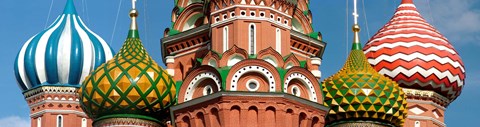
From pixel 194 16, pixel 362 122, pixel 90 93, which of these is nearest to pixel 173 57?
pixel 194 16

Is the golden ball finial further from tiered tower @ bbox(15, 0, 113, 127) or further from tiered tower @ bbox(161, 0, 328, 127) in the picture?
tiered tower @ bbox(15, 0, 113, 127)

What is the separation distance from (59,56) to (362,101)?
957 centimetres

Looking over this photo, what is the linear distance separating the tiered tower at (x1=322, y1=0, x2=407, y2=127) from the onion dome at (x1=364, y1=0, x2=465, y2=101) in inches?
145

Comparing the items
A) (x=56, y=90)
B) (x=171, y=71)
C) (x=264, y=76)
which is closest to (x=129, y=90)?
(x=171, y=71)

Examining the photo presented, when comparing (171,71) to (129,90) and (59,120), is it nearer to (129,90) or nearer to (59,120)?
(129,90)

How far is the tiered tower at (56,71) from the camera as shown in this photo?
33219 mm

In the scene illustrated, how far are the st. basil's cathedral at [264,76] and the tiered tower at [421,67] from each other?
0.9 inches

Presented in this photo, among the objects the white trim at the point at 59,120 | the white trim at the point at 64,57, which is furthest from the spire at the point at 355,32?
the white trim at the point at 59,120

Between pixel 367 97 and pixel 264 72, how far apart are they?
2941 millimetres

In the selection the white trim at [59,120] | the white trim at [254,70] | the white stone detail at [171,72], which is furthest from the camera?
the white trim at [59,120]

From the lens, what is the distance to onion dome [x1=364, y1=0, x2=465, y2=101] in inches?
1232

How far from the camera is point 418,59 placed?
1233 inches

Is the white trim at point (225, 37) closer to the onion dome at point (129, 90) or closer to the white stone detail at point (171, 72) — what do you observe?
the onion dome at point (129, 90)

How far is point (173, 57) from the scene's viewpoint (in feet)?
94.8
